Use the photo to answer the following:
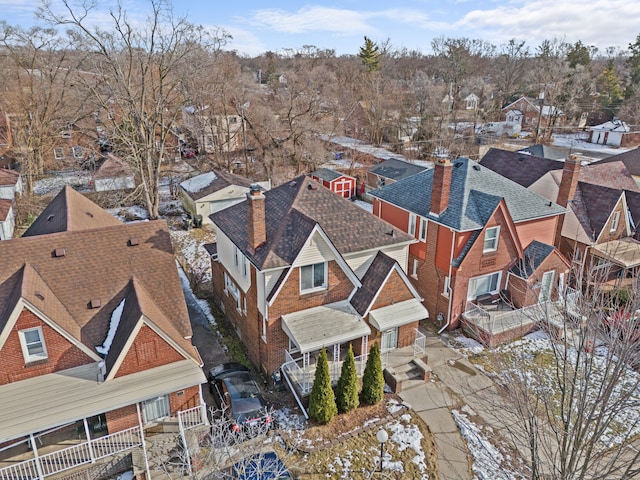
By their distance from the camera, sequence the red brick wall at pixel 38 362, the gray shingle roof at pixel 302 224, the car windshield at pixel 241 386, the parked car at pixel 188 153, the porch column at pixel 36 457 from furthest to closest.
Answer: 1. the parked car at pixel 188 153
2. the gray shingle roof at pixel 302 224
3. the car windshield at pixel 241 386
4. the red brick wall at pixel 38 362
5. the porch column at pixel 36 457

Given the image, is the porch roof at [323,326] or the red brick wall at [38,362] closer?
the red brick wall at [38,362]

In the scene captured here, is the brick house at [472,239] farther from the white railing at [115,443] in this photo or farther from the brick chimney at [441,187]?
the white railing at [115,443]

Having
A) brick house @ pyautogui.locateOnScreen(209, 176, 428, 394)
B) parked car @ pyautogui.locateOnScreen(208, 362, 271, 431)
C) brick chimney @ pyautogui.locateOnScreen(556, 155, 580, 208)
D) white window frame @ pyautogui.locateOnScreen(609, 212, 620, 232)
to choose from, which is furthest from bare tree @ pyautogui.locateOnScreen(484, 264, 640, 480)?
white window frame @ pyautogui.locateOnScreen(609, 212, 620, 232)

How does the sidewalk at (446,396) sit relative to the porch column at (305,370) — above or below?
below

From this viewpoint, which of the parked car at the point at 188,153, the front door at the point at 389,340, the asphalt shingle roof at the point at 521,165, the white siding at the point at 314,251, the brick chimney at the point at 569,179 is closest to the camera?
the white siding at the point at 314,251

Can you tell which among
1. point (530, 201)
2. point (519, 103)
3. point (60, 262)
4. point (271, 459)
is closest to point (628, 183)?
point (530, 201)

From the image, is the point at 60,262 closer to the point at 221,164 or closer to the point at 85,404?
the point at 85,404

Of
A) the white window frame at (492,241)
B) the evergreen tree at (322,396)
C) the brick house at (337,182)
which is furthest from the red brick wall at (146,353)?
the brick house at (337,182)

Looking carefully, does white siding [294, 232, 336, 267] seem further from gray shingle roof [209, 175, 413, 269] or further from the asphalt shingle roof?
the asphalt shingle roof
